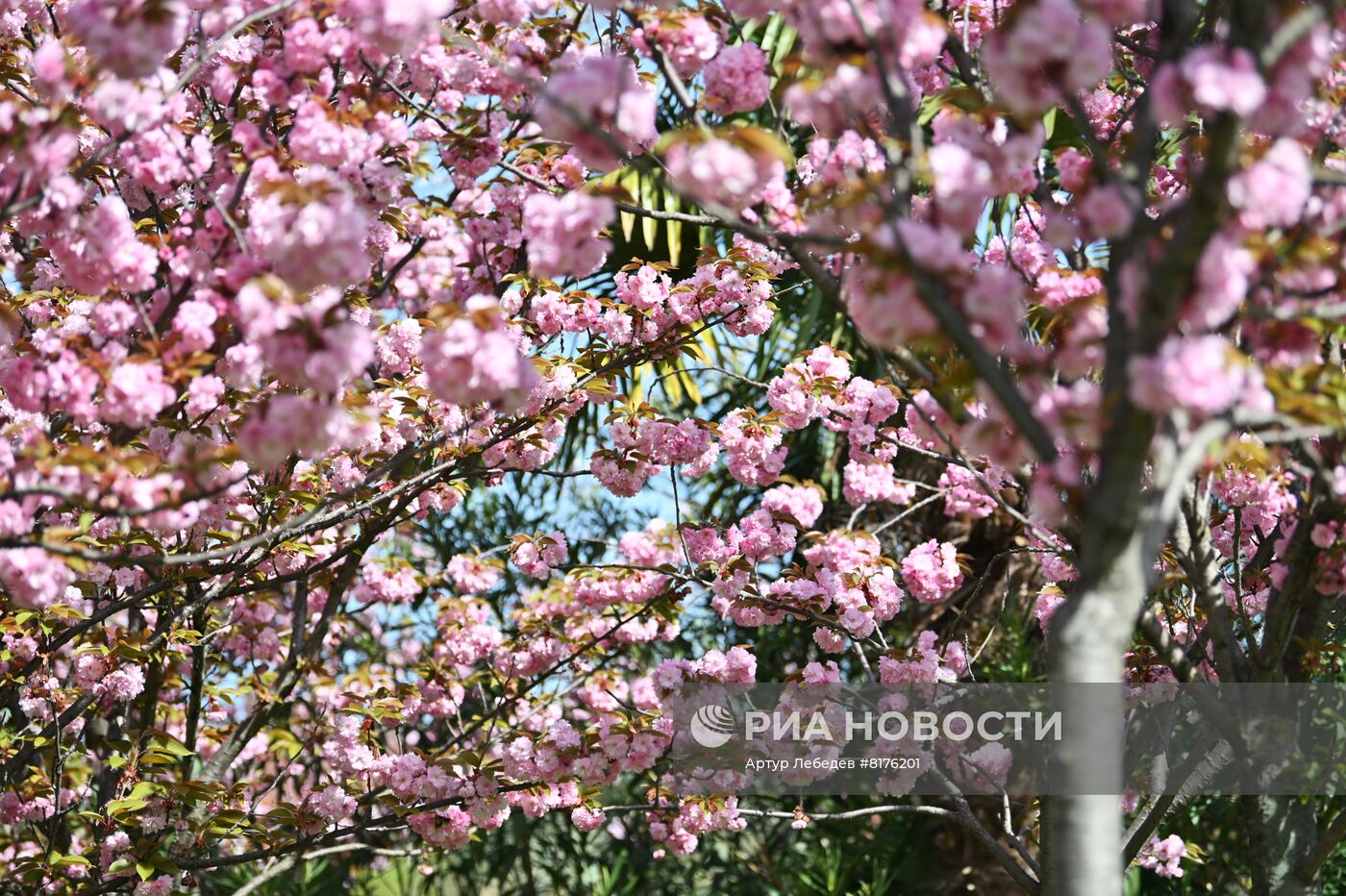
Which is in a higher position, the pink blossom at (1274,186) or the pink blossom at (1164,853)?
Result: the pink blossom at (1274,186)

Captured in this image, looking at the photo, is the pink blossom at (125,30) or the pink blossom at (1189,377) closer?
the pink blossom at (1189,377)

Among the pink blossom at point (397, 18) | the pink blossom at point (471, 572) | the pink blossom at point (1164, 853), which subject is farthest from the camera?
the pink blossom at point (471, 572)

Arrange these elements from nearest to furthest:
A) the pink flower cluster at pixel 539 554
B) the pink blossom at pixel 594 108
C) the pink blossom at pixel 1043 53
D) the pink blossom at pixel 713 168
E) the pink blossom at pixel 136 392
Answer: the pink blossom at pixel 1043 53, the pink blossom at pixel 713 168, the pink blossom at pixel 594 108, the pink blossom at pixel 136 392, the pink flower cluster at pixel 539 554

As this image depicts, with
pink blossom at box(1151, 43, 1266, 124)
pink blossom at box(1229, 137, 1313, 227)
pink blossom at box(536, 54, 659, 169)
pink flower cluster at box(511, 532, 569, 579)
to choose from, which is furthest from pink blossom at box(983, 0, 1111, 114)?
pink flower cluster at box(511, 532, 569, 579)

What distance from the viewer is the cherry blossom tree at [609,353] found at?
1.81m

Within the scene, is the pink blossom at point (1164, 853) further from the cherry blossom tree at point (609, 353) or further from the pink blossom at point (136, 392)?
the pink blossom at point (136, 392)

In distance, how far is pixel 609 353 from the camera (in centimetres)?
384

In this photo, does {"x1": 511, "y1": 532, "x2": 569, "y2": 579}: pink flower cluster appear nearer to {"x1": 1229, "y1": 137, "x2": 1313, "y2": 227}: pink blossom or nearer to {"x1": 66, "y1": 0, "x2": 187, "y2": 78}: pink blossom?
{"x1": 66, "y1": 0, "x2": 187, "y2": 78}: pink blossom

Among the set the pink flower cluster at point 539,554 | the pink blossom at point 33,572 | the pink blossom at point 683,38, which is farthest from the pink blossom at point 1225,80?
the pink flower cluster at point 539,554

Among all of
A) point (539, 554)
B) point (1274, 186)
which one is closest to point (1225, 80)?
point (1274, 186)

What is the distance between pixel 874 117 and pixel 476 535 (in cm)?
520

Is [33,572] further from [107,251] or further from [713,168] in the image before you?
[713,168]

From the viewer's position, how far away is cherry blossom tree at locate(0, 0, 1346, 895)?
1.81 m

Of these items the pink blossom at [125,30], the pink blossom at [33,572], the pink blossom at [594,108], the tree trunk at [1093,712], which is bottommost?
the tree trunk at [1093,712]
